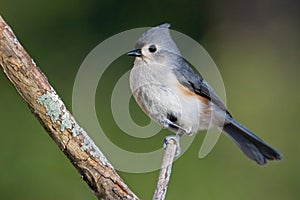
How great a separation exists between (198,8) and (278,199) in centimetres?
148

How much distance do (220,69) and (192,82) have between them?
1369mm

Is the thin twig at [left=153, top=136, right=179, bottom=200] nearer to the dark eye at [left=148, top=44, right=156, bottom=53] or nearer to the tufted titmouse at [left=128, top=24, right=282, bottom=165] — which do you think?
the tufted titmouse at [left=128, top=24, right=282, bottom=165]

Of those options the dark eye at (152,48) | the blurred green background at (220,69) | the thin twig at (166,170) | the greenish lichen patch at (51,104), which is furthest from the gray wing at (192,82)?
the greenish lichen patch at (51,104)

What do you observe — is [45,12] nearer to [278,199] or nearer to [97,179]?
[278,199]

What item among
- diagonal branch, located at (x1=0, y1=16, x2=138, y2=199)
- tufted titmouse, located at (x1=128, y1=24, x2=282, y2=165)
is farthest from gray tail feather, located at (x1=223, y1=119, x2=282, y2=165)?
diagonal branch, located at (x1=0, y1=16, x2=138, y2=199)

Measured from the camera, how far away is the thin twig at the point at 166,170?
215 cm

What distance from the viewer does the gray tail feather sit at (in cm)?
283

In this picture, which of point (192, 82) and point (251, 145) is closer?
point (192, 82)

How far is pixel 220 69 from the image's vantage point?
4129 millimetres

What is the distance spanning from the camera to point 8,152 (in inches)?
144

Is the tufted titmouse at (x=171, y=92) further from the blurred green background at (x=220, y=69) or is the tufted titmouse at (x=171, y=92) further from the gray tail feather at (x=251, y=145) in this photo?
the blurred green background at (x=220, y=69)

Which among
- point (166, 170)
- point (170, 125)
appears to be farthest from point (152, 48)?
point (166, 170)

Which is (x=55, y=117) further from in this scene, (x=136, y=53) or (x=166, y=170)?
(x=136, y=53)

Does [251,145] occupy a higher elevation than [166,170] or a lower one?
higher
